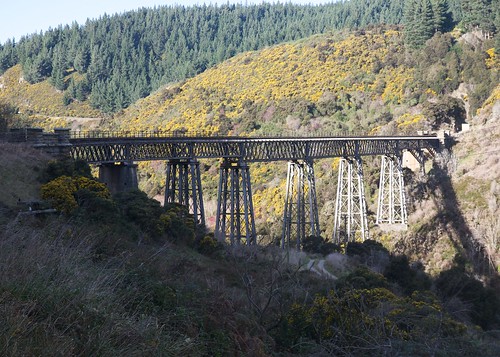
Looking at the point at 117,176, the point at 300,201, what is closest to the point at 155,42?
the point at 300,201

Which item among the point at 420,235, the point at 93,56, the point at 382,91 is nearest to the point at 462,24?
the point at 382,91

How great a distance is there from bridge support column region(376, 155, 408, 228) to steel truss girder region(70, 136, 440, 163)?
1278 mm

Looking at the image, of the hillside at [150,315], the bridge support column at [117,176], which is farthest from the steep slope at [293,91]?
the hillside at [150,315]

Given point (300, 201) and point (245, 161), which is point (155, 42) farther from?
point (245, 161)

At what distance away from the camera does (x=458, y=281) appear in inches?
1132

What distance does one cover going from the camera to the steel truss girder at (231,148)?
95.5 feet

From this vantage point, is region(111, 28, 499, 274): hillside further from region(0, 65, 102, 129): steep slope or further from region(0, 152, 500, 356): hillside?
region(0, 152, 500, 356): hillside

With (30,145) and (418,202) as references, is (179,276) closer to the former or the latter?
(30,145)

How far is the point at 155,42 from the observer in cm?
12850

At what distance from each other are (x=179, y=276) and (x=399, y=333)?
435 cm

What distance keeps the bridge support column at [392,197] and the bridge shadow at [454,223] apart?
98.3 inches

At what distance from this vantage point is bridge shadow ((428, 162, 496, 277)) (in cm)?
4056

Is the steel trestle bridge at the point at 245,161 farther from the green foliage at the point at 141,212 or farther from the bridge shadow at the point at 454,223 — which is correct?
the green foliage at the point at 141,212

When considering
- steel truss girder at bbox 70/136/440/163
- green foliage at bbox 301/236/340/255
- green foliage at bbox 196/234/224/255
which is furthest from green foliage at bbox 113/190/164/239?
green foliage at bbox 301/236/340/255
